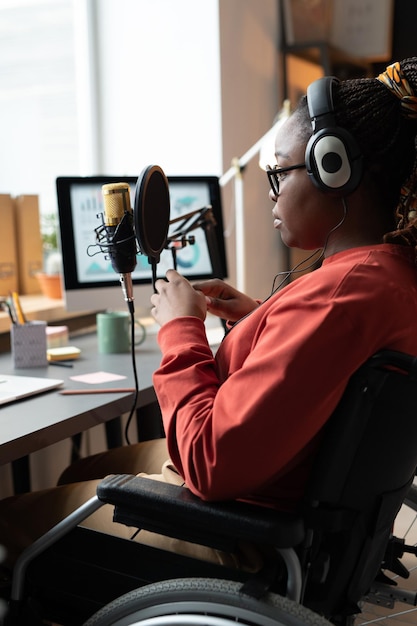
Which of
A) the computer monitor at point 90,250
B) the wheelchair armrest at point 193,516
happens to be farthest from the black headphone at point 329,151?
the computer monitor at point 90,250

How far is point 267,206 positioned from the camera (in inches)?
138

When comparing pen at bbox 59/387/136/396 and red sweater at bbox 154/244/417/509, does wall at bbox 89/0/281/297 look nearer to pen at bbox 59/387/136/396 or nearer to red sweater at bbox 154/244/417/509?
pen at bbox 59/387/136/396

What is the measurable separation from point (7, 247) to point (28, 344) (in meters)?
0.65

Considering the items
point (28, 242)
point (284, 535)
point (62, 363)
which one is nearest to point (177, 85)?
point (28, 242)

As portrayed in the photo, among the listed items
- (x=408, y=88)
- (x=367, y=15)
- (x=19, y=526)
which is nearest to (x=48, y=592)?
(x=19, y=526)

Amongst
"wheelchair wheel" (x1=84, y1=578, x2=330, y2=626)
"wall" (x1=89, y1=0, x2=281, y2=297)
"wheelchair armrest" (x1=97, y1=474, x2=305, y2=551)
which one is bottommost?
"wheelchair wheel" (x1=84, y1=578, x2=330, y2=626)

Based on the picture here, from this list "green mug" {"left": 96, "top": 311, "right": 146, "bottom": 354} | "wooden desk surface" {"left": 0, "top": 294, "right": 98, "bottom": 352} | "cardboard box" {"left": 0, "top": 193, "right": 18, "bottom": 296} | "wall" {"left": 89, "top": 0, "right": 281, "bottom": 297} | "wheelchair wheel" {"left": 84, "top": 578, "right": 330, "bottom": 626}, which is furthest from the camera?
"wall" {"left": 89, "top": 0, "right": 281, "bottom": 297}

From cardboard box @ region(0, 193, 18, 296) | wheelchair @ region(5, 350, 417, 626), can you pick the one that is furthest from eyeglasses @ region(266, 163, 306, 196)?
cardboard box @ region(0, 193, 18, 296)

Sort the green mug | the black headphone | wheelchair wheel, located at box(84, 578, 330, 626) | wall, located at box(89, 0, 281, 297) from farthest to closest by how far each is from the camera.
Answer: wall, located at box(89, 0, 281, 297), the green mug, the black headphone, wheelchair wheel, located at box(84, 578, 330, 626)

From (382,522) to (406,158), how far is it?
50 centimetres

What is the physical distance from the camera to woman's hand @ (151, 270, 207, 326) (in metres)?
1.13

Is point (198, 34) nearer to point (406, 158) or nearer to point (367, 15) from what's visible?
point (367, 15)

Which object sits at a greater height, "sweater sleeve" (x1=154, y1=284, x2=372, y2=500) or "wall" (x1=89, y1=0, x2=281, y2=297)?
"wall" (x1=89, y1=0, x2=281, y2=297)

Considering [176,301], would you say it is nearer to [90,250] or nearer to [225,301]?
[225,301]
